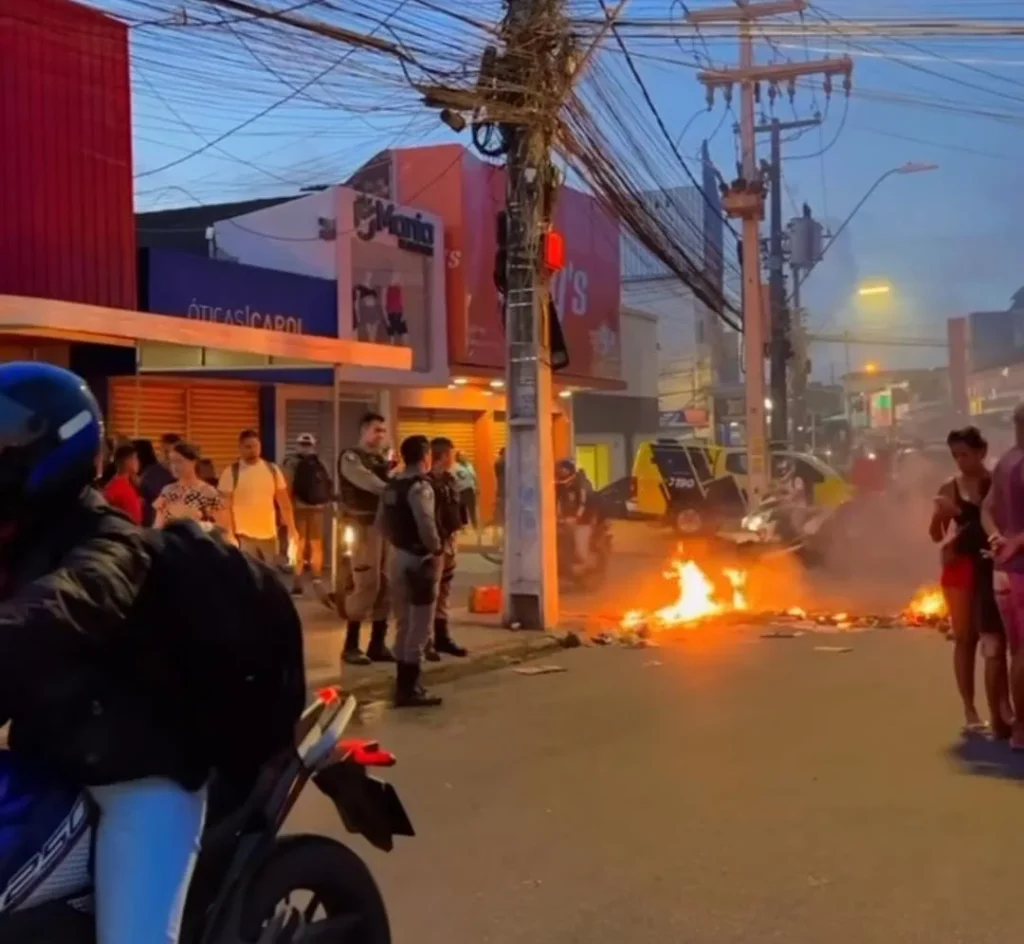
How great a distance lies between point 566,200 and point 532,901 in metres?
24.6

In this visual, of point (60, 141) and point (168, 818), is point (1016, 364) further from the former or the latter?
point (168, 818)

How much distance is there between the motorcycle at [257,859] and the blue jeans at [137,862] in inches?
1.8

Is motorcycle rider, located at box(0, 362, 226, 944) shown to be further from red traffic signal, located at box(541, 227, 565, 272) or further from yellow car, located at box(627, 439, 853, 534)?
yellow car, located at box(627, 439, 853, 534)

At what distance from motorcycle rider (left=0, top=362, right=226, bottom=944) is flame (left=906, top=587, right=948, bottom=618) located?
11510mm

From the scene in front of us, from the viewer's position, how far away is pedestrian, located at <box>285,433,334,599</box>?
15.0 m

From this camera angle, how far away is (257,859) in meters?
3.12

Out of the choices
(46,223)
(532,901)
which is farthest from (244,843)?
(46,223)

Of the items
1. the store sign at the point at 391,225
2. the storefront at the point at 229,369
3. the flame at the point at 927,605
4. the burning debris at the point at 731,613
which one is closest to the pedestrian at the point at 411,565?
the burning debris at the point at 731,613

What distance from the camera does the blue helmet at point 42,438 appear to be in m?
2.61

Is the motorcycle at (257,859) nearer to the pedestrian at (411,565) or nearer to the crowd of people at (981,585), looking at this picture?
the crowd of people at (981,585)

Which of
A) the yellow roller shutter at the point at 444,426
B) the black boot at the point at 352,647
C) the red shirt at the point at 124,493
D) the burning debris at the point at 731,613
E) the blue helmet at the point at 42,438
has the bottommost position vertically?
the burning debris at the point at 731,613

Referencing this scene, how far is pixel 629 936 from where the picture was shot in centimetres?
480

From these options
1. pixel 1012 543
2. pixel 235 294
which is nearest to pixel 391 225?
pixel 235 294

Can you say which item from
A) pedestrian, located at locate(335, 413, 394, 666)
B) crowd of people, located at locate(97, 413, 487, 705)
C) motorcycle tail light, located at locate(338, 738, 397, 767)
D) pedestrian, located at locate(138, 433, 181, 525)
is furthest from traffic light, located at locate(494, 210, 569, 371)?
motorcycle tail light, located at locate(338, 738, 397, 767)
